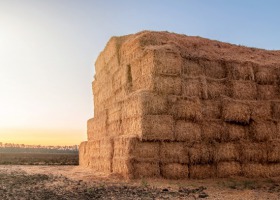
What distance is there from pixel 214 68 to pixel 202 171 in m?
4.82

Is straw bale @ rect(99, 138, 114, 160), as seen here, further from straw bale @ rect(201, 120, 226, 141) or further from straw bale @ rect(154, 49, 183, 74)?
straw bale @ rect(201, 120, 226, 141)

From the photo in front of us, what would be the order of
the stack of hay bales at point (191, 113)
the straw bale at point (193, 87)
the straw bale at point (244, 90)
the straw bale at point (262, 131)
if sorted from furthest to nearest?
the straw bale at point (244, 90) < the straw bale at point (262, 131) < the straw bale at point (193, 87) < the stack of hay bales at point (191, 113)

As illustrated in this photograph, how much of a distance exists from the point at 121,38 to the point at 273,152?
9997mm

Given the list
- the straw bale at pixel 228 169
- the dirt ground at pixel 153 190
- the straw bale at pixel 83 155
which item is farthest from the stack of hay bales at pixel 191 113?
the straw bale at pixel 83 155

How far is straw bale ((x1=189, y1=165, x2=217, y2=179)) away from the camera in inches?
602

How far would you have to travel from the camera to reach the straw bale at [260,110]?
663 inches

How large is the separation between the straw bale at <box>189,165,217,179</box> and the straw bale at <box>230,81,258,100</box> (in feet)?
11.8

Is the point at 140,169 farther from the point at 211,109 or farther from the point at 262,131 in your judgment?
the point at 262,131

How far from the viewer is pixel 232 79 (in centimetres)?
1748

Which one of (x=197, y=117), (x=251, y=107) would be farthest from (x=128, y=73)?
(x=251, y=107)

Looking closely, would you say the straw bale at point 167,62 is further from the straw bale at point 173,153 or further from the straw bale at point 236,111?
the straw bale at point 173,153

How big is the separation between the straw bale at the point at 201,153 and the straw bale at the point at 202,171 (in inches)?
7.7

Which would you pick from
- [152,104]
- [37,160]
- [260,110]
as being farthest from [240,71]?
[37,160]

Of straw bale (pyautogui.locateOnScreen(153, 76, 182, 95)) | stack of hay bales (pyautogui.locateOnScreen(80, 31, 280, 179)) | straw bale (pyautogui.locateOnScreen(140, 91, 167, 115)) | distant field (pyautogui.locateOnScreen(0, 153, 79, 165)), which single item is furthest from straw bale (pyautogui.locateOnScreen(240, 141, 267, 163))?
distant field (pyautogui.locateOnScreen(0, 153, 79, 165))
